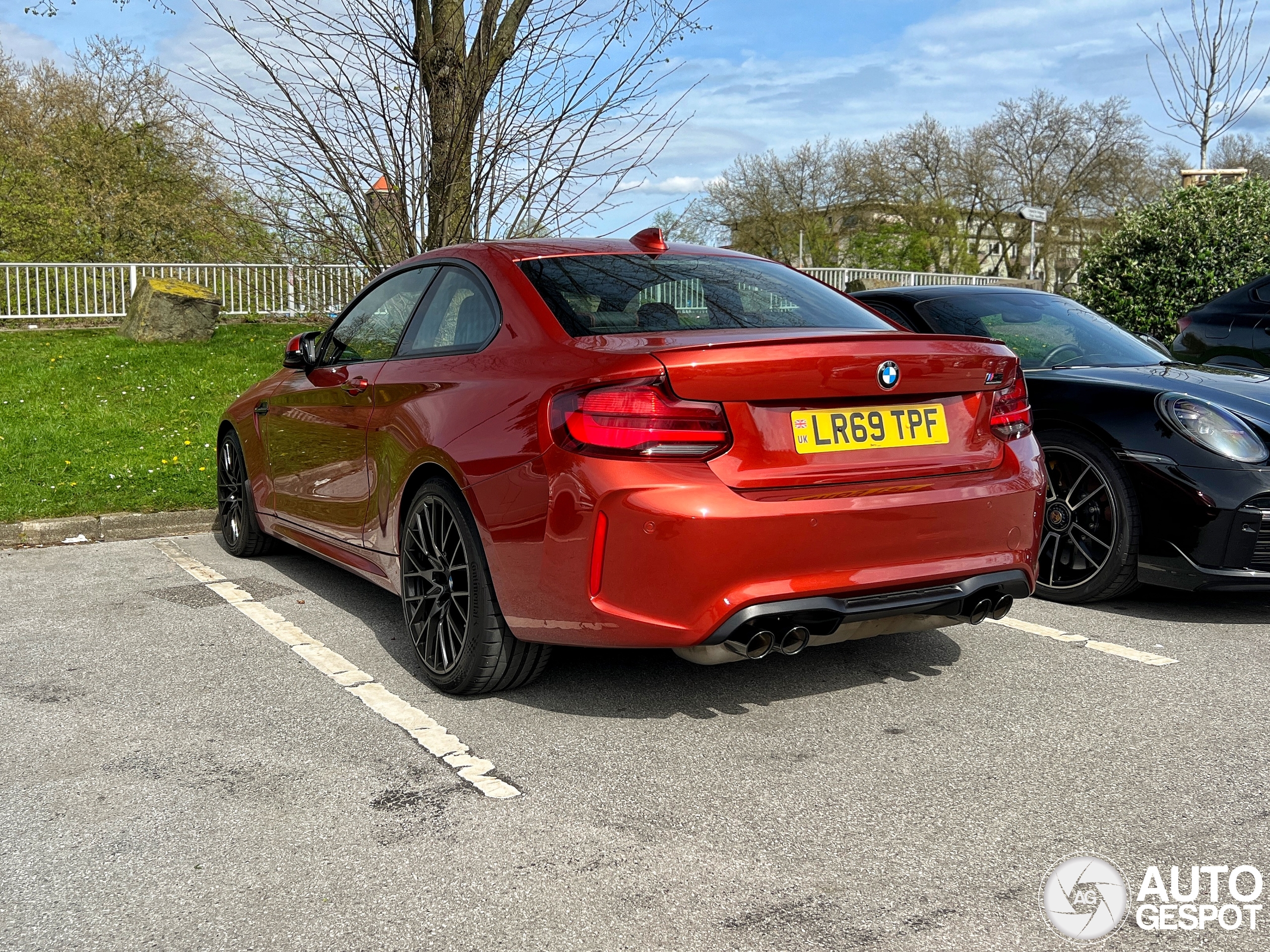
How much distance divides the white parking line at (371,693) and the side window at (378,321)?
116 centimetres

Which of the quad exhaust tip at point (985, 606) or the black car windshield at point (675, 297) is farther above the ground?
the black car windshield at point (675, 297)

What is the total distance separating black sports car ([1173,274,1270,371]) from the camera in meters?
8.54

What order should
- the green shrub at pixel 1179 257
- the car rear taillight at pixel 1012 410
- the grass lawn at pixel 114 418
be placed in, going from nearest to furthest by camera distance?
1. the car rear taillight at pixel 1012 410
2. the grass lawn at pixel 114 418
3. the green shrub at pixel 1179 257

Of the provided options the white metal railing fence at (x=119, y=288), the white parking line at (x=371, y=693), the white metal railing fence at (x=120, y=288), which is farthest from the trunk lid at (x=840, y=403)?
the white metal railing fence at (x=119, y=288)

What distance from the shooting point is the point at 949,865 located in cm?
267

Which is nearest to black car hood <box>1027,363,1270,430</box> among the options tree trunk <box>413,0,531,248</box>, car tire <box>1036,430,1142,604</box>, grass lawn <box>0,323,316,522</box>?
car tire <box>1036,430,1142,604</box>

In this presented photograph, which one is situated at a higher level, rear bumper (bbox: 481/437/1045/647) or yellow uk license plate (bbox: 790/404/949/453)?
yellow uk license plate (bbox: 790/404/949/453)

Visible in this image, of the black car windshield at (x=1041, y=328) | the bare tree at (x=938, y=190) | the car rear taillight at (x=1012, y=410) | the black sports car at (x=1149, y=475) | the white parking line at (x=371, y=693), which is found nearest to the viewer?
the white parking line at (x=371, y=693)

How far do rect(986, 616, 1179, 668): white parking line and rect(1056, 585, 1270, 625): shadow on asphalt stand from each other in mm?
483

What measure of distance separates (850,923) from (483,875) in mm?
830

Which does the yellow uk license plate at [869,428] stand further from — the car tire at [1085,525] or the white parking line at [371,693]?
the car tire at [1085,525]

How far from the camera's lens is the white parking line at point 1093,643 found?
14.3ft

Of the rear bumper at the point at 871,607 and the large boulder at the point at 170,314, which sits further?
the large boulder at the point at 170,314

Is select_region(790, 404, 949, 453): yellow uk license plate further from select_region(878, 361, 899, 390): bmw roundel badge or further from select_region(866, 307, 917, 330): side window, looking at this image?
select_region(866, 307, 917, 330): side window
